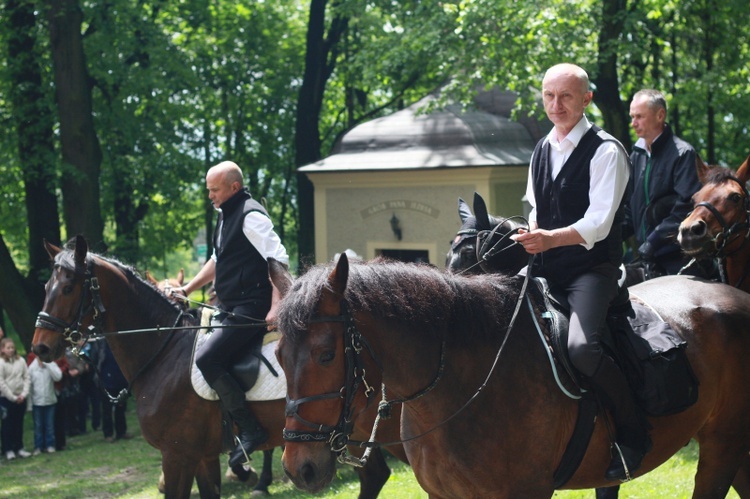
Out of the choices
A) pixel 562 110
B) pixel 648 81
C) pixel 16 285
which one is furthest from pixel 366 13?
pixel 562 110

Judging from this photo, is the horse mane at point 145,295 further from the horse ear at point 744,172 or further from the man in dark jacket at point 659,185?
the horse ear at point 744,172

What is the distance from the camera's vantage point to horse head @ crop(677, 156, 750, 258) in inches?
239

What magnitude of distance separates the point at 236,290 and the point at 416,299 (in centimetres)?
339

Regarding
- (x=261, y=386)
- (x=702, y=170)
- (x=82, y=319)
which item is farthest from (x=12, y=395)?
(x=702, y=170)

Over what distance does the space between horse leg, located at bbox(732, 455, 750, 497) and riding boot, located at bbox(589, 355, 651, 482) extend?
153 cm

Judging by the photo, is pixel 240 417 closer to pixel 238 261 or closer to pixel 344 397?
pixel 238 261

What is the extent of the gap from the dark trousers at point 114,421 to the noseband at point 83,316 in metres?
8.39

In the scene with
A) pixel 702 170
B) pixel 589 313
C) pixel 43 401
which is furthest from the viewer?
pixel 43 401

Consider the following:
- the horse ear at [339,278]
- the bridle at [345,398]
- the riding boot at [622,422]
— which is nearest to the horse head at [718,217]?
the riding boot at [622,422]

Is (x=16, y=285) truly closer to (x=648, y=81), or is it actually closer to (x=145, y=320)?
(x=145, y=320)

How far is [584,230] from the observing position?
442cm

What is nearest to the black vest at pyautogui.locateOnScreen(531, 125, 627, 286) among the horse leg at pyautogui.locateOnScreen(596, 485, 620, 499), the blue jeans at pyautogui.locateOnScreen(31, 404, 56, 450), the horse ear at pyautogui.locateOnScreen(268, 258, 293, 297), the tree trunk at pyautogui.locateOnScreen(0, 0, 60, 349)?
the horse ear at pyautogui.locateOnScreen(268, 258, 293, 297)

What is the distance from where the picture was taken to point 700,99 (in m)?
19.0

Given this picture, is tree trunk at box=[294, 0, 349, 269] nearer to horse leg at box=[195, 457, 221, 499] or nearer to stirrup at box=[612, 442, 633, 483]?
horse leg at box=[195, 457, 221, 499]
